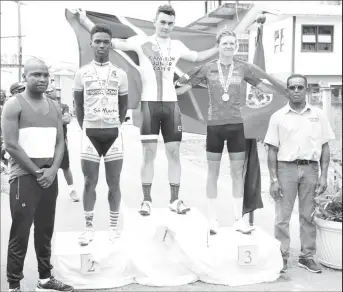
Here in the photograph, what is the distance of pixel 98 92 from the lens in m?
4.29

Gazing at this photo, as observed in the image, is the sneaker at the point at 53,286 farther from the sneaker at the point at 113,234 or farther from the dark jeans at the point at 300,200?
the dark jeans at the point at 300,200

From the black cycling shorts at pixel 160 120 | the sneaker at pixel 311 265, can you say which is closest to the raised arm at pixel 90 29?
the black cycling shorts at pixel 160 120

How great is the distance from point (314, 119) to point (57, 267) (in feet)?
8.77

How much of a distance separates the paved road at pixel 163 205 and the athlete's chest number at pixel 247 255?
212 mm

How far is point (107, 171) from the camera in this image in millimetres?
4453

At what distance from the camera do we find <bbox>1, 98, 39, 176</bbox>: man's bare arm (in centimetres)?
371

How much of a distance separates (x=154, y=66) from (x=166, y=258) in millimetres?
1850

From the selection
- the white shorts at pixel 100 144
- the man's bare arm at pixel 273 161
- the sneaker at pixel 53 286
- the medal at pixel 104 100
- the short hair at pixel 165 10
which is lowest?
the sneaker at pixel 53 286

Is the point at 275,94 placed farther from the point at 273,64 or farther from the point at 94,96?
the point at 273,64

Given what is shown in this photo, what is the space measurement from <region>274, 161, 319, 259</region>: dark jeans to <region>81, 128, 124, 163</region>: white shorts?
1545 millimetres

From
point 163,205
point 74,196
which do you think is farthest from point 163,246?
point 74,196

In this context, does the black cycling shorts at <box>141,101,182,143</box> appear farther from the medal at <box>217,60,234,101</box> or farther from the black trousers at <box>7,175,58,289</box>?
the black trousers at <box>7,175,58,289</box>

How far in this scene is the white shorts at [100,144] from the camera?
4.33 m

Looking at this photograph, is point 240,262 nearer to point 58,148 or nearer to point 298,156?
point 298,156
